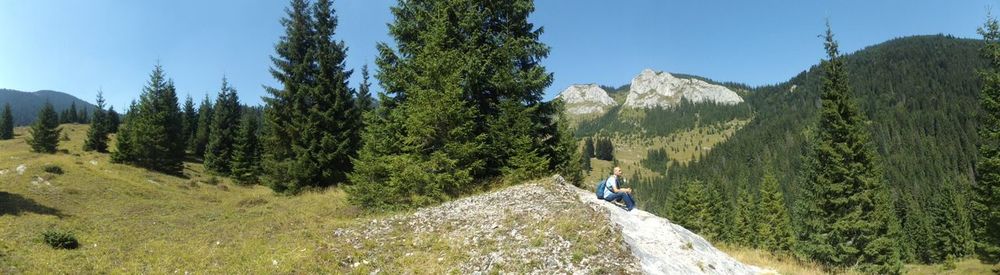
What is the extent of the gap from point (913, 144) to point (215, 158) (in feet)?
796

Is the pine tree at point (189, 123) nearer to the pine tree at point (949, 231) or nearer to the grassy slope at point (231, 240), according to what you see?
the grassy slope at point (231, 240)

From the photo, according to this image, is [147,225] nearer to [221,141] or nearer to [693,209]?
[221,141]

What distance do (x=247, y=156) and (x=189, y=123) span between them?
4314cm

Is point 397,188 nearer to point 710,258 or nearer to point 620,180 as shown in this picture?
point 620,180

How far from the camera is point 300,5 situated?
121 feet

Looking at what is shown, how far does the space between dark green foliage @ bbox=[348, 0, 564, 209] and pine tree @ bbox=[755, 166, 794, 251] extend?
197 feet

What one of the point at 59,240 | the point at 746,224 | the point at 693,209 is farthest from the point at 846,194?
the point at 746,224

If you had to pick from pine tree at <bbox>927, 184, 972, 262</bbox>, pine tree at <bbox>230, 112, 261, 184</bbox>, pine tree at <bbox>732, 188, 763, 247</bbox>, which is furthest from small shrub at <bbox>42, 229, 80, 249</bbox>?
pine tree at <bbox>927, 184, 972, 262</bbox>

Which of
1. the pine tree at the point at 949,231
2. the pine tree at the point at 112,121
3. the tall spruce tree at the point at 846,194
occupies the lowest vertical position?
the pine tree at the point at 949,231

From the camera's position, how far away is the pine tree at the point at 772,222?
72562 mm

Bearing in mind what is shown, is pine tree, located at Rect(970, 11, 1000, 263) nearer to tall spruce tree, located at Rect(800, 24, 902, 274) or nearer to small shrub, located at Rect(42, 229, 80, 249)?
tall spruce tree, located at Rect(800, 24, 902, 274)

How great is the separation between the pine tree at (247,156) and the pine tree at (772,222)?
6882 centimetres

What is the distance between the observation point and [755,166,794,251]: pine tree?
2857 inches

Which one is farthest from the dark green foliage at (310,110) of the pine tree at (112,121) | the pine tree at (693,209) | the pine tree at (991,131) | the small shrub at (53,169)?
the pine tree at (112,121)
